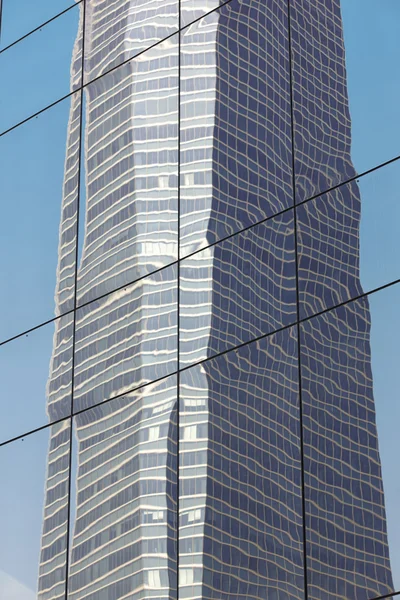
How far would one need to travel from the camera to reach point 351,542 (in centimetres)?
1522

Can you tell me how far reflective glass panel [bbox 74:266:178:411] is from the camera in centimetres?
1925

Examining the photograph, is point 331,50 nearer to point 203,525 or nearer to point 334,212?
point 334,212

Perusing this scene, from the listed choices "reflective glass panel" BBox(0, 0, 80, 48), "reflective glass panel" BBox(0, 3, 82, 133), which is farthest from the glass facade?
"reflective glass panel" BBox(0, 0, 80, 48)

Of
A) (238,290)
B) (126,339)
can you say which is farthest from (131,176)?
(238,290)

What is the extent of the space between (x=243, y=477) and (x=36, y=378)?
6.00 metres

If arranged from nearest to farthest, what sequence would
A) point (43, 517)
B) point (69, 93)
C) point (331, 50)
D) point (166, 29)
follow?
point (331, 50) < point (43, 517) < point (166, 29) < point (69, 93)

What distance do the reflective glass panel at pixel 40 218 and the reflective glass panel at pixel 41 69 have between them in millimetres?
458

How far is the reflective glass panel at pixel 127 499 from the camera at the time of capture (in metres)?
17.7

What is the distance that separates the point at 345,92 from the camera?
721 inches

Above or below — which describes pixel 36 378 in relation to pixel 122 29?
below

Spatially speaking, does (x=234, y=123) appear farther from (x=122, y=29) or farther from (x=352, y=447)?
(x=352, y=447)

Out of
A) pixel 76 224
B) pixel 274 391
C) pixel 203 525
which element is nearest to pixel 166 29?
pixel 76 224

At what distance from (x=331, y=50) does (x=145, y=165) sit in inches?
166

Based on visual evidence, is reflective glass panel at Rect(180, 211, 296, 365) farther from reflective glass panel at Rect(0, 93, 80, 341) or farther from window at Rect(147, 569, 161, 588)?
reflective glass panel at Rect(0, 93, 80, 341)
